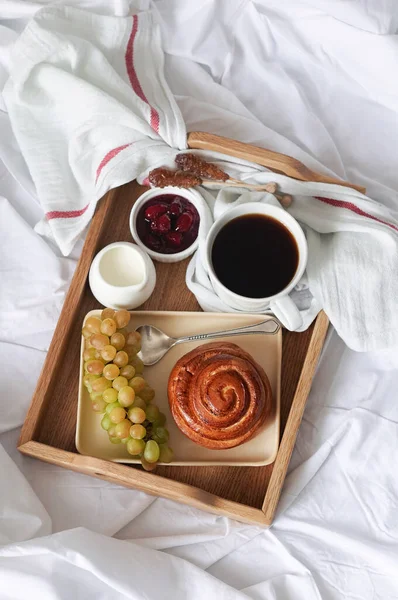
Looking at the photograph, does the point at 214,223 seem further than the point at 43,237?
No

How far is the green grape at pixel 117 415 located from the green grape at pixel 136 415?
0.01m

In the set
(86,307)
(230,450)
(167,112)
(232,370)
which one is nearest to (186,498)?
(230,450)

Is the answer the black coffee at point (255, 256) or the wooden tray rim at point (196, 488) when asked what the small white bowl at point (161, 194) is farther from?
the wooden tray rim at point (196, 488)

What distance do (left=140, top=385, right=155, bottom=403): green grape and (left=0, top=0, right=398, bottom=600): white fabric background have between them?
0.17m

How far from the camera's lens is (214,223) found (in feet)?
3.81

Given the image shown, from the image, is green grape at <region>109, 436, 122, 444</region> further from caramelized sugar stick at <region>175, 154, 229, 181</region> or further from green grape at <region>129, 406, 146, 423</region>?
caramelized sugar stick at <region>175, 154, 229, 181</region>

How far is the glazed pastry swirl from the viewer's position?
1.12m

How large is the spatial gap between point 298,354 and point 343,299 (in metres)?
0.12

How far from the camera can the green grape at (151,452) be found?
1118 millimetres

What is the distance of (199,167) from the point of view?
1.22 m

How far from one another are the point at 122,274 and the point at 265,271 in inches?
9.3

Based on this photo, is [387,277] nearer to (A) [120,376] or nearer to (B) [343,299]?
(B) [343,299]

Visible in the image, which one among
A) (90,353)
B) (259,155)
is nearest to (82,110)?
(259,155)

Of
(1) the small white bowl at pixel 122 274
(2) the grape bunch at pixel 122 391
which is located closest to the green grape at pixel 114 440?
(2) the grape bunch at pixel 122 391
